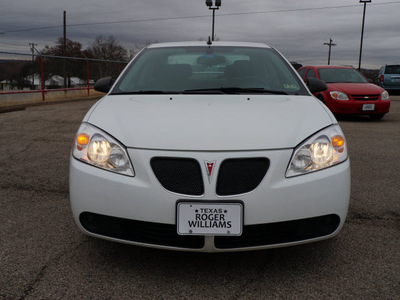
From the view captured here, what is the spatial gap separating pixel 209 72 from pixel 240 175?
156cm

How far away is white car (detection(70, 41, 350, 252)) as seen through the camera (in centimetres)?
198

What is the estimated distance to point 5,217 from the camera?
3098 millimetres

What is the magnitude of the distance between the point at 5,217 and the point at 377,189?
3395 millimetres

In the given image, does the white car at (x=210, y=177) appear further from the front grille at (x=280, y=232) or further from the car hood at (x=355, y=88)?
the car hood at (x=355, y=88)

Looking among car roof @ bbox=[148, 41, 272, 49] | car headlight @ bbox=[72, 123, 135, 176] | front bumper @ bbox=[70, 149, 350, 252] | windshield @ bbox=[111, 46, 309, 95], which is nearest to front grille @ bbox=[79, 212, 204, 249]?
front bumper @ bbox=[70, 149, 350, 252]

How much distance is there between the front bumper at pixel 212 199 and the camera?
1982 millimetres

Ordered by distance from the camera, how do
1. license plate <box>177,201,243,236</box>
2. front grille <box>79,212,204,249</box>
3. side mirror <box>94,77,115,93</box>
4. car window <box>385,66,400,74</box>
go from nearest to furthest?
license plate <box>177,201,243,236</box>, front grille <box>79,212,204,249</box>, side mirror <box>94,77,115,93</box>, car window <box>385,66,400,74</box>

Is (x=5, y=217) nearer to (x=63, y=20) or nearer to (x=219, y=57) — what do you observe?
(x=219, y=57)

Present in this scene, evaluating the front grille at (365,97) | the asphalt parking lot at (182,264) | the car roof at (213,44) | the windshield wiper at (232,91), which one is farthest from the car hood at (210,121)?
the front grille at (365,97)

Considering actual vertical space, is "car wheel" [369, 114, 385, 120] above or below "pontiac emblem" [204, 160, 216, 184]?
below

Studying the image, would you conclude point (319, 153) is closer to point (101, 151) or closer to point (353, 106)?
point (101, 151)

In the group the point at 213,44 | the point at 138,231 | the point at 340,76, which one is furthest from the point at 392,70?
the point at 138,231

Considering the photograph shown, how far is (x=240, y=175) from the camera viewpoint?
6.58 ft

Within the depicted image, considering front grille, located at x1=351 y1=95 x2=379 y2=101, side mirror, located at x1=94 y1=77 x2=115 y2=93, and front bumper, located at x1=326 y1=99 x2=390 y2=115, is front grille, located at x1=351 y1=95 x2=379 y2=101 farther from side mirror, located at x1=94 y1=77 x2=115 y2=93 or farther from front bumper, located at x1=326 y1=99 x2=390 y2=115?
side mirror, located at x1=94 y1=77 x2=115 y2=93
